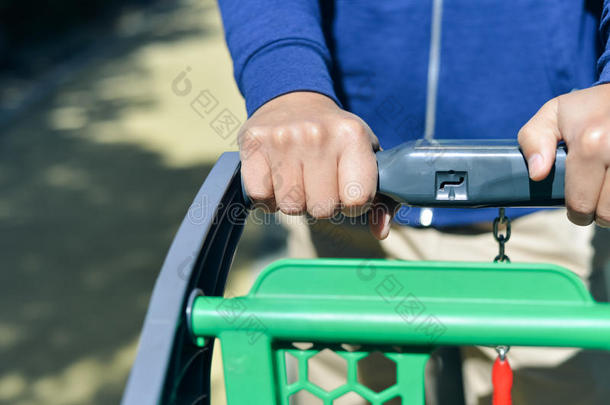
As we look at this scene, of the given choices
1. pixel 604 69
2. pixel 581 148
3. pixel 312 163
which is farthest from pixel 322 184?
pixel 604 69

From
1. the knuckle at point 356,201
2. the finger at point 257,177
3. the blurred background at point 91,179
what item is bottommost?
the blurred background at point 91,179

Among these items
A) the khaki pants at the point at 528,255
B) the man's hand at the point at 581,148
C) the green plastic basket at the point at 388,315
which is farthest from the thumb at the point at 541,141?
the khaki pants at the point at 528,255

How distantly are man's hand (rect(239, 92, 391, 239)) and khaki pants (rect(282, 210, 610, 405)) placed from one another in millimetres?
486

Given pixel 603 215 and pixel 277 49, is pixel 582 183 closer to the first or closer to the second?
pixel 603 215

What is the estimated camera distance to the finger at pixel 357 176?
0.77 meters

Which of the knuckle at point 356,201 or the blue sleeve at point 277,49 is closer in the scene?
the knuckle at point 356,201

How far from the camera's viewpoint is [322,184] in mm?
792

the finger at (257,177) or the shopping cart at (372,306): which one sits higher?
the finger at (257,177)

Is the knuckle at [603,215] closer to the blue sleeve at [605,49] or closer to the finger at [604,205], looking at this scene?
the finger at [604,205]

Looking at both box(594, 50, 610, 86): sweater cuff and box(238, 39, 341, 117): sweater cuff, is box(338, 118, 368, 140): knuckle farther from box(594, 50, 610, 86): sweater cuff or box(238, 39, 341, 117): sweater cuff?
box(594, 50, 610, 86): sweater cuff

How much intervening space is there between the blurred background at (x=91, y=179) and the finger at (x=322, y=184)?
1499 millimetres

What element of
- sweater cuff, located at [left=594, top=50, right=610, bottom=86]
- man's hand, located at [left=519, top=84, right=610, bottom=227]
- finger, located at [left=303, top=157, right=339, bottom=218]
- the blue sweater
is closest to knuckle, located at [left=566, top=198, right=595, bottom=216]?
man's hand, located at [left=519, top=84, right=610, bottom=227]

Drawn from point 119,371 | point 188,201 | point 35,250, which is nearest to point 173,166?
point 188,201

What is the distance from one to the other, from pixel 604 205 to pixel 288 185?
0.37 metres
